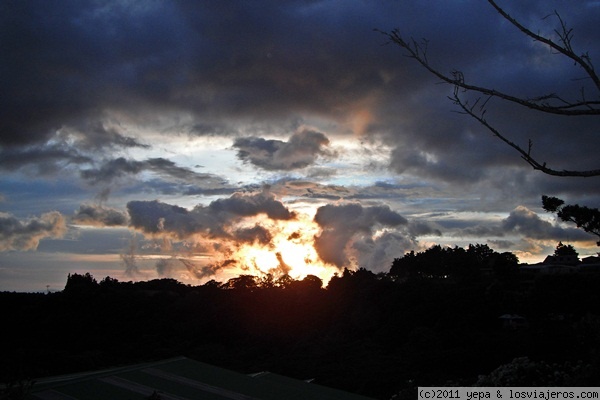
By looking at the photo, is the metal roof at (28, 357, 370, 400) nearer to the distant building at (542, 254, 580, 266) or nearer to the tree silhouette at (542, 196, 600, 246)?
the tree silhouette at (542, 196, 600, 246)

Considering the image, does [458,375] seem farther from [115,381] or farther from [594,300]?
[115,381]

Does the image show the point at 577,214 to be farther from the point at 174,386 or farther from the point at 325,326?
the point at 325,326

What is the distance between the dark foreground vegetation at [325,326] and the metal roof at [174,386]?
11.8 metres

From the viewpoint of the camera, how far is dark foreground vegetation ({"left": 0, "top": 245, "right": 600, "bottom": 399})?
33719 mm

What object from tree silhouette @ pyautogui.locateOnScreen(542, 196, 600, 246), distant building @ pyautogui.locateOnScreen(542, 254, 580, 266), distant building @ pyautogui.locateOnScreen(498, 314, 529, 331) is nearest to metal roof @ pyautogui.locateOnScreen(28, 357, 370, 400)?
tree silhouette @ pyautogui.locateOnScreen(542, 196, 600, 246)

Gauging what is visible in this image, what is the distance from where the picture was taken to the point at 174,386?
1569 centimetres

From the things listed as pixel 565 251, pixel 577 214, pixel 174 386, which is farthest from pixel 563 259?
pixel 174 386

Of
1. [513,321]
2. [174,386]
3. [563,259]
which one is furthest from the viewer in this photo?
[563,259]

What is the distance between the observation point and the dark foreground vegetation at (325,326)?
1328 inches

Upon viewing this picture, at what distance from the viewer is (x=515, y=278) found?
183 ft

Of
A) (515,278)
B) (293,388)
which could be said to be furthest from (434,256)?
(293,388)

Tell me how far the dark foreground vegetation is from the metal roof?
38.6ft

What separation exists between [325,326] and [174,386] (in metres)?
34.5

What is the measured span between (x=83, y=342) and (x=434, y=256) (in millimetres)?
44138
